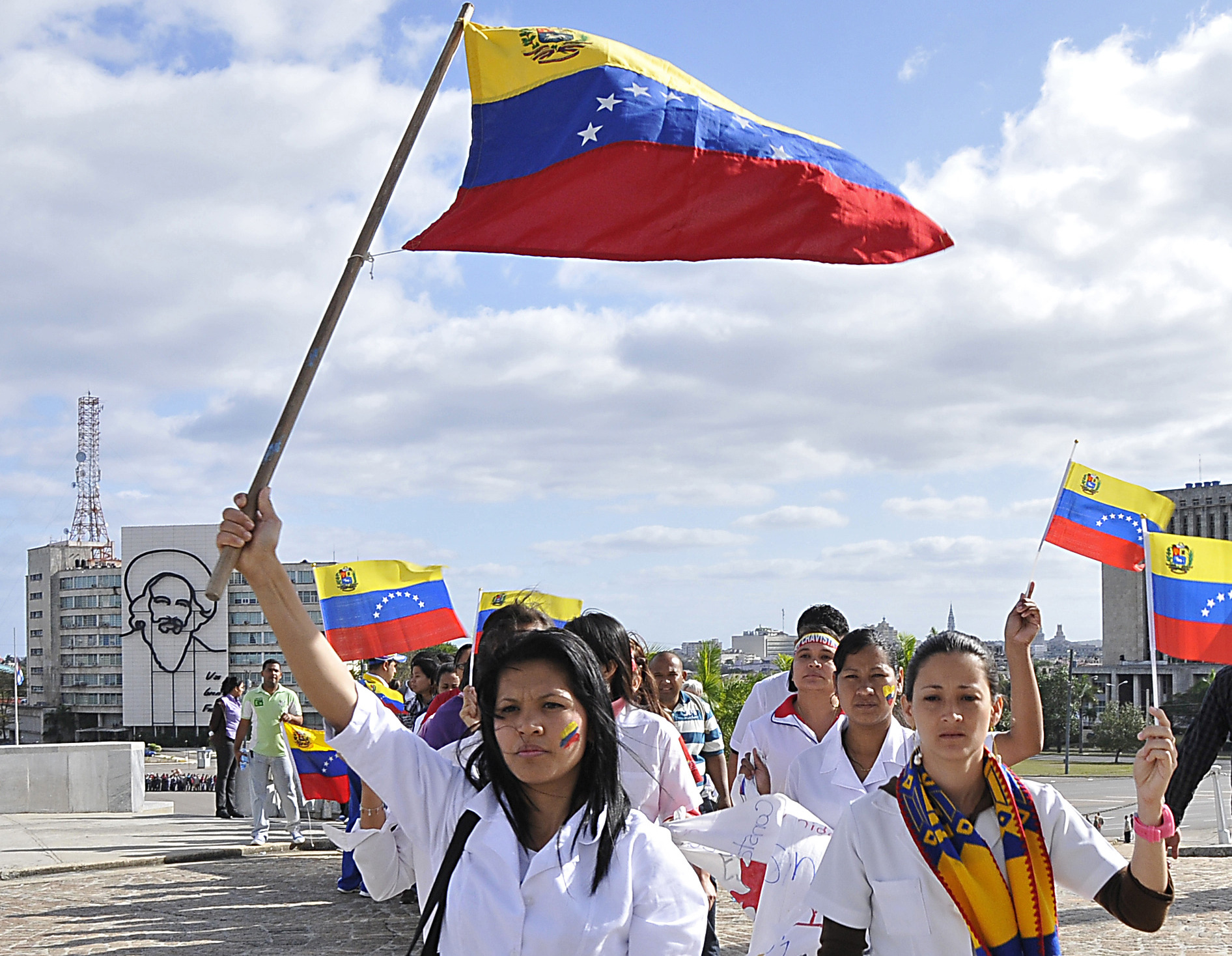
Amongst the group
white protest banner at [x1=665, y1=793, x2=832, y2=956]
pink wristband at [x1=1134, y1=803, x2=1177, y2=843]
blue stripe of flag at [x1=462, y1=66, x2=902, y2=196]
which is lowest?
white protest banner at [x1=665, y1=793, x2=832, y2=956]

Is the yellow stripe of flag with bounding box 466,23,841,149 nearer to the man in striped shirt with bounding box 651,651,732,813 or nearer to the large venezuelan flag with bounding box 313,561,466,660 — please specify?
the man in striped shirt with bounding box 651,651,732,813

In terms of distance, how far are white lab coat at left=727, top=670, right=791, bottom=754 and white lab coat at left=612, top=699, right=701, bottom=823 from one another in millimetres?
1648

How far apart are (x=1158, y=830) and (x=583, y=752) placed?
1.34m

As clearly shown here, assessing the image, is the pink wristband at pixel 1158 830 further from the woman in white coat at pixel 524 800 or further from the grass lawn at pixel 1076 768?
the grass lawn at pixel 1076 768

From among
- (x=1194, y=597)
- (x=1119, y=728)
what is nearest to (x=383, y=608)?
(x=1194, y=597)

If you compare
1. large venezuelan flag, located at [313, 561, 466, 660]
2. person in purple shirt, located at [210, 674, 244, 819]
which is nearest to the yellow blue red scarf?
large venezuelan flag, located at [313, 561, 466, 660]

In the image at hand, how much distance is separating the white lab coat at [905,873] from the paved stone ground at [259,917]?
5025mm

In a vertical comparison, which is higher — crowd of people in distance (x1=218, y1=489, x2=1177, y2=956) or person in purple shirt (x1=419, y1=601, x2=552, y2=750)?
person in purple shirt (x1=419, y1=601, x2=552, y2=750)

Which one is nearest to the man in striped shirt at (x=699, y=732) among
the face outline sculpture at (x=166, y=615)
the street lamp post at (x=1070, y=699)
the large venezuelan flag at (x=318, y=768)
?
the large venezuelan flag at (x=318, y=768)

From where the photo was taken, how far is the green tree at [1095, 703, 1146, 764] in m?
79.9

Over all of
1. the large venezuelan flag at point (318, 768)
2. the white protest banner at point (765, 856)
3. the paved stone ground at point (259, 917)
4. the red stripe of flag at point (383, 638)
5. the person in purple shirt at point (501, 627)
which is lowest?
the paved stone ground at point (259, 917)

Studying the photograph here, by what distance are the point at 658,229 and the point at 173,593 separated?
363 ft

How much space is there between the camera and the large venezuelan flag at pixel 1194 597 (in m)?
8.57

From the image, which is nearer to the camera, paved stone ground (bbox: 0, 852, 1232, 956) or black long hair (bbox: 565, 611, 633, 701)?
black long hair (bbox: 565, 611, 633, 701)
